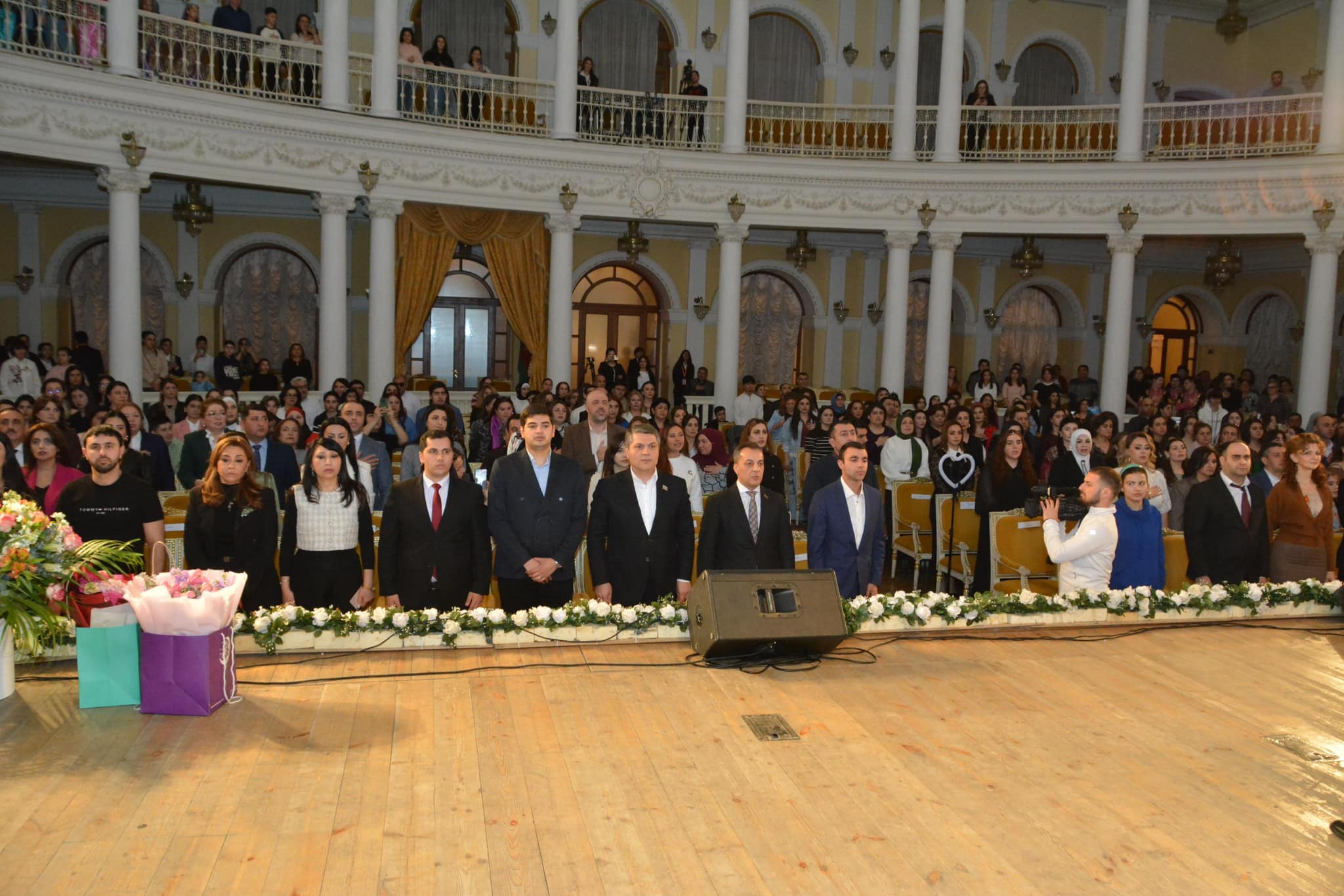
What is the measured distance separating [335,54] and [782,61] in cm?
852

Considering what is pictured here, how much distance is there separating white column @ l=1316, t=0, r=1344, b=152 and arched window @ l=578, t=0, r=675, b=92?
9668 mm

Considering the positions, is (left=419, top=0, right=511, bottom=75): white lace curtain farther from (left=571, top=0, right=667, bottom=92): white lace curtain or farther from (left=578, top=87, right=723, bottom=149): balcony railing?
(left=578, top=87, right=723, bottom=149): balcony railing

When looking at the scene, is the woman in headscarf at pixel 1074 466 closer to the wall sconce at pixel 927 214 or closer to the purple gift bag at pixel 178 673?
the purple gift bag at pixel 178 673

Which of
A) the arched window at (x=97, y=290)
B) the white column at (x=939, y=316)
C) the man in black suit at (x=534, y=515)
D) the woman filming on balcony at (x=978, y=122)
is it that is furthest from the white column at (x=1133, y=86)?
the arched window at (x=97, y=290)

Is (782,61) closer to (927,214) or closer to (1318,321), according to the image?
(927,214)

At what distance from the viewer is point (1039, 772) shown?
3854mm

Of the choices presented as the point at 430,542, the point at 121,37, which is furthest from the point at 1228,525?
the point at 121,37

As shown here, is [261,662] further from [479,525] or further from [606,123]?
[606,123]

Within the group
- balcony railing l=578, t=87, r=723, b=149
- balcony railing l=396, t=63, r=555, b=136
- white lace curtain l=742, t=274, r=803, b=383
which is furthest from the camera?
white lace curtain l=742, t=274, r=803, b=383

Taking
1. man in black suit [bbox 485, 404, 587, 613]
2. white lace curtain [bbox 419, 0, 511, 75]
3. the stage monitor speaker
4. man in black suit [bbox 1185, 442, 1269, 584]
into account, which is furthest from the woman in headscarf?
white lace curtain [bbox 419, 0, 511, 75]

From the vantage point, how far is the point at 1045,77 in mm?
20234

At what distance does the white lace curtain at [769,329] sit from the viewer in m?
19.9

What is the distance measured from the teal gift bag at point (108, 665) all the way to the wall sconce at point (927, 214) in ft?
44.3

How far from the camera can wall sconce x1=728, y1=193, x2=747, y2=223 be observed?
15.5 meters
